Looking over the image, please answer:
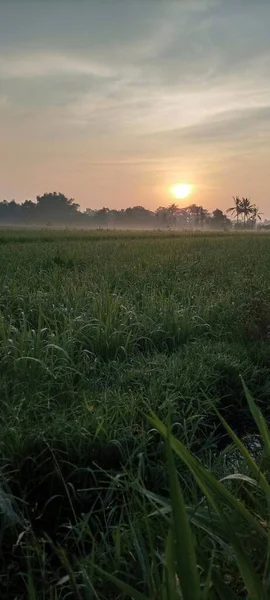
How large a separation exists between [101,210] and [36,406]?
150m

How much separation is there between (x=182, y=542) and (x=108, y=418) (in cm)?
188

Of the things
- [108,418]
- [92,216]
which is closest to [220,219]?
[92,216]

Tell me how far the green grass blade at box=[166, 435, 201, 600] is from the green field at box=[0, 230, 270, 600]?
0.98 ft

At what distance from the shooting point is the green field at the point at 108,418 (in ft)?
6.02

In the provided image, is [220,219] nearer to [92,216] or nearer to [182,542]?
[92,216]

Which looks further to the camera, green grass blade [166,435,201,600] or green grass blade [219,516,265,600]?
green grass blade [219,516,265,600]

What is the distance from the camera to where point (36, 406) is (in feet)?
9.86

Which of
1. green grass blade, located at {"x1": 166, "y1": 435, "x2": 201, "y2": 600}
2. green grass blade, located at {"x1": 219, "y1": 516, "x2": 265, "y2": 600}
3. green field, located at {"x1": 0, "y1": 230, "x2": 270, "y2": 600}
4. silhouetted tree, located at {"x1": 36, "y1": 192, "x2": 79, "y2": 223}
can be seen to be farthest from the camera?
silhouetted tree, located at {"x1": 36, "y1": 192, "x2": 79, "y2": 223}

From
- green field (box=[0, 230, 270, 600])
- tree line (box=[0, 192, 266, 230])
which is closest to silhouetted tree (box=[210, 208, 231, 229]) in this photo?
tree line (box=[0, 192, 266, 230])

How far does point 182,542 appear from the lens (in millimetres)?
929

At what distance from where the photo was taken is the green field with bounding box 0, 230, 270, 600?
6.02 feet

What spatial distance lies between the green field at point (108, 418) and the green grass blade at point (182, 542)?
0.30 m

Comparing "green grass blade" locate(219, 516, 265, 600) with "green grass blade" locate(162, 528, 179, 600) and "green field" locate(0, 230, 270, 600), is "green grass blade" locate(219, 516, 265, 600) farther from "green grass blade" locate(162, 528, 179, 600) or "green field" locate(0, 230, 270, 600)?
"green field" locate(0, 230, 270, 600)

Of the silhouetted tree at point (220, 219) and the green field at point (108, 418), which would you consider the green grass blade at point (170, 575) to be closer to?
the green field at point (108, 418)
